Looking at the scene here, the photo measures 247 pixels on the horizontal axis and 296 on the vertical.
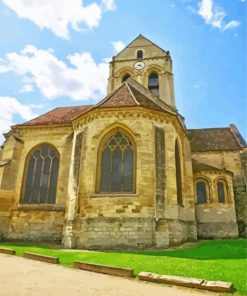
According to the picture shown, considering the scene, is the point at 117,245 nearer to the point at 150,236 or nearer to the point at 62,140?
the point at 150,236

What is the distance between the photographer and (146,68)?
28828 mm

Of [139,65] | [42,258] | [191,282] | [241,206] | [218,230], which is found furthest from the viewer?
[139,65]

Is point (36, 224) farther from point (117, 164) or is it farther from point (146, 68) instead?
point (146, 68)

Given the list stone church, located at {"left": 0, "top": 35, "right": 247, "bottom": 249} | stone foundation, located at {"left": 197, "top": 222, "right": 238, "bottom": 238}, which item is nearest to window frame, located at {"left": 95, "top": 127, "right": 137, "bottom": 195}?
stone church, located at {"left": 0, "top": 35, "right": 247, "bottom": 249}

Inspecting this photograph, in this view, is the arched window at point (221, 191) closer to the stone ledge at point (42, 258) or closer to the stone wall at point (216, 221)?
the stone wall at point (216, 221)

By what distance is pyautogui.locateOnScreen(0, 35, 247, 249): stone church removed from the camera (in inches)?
502

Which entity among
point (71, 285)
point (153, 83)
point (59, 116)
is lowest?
point (71, 285)

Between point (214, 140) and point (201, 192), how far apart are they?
27.4ft

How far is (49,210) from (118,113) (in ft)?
23.3

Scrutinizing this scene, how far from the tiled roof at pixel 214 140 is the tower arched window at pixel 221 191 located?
5666mm

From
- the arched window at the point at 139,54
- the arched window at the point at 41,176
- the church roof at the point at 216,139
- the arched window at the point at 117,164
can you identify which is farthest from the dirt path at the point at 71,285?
the arched window at the point at 139,54

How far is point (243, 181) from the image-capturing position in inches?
886

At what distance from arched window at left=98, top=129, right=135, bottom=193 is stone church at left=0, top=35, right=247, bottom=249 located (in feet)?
0.17

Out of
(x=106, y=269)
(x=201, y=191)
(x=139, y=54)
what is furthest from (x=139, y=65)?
(x=106, y=269)
